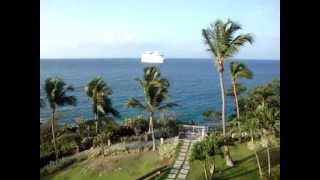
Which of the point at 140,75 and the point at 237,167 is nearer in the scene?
the point at 237,167

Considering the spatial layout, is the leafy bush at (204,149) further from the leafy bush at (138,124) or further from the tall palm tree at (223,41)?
the leafy bush at (138,124)

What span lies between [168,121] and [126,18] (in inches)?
32.7

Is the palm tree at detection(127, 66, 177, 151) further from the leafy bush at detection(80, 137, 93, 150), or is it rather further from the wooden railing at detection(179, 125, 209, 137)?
the leafy bush at detection(80, 137, 93, 150)

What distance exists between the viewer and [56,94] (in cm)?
292

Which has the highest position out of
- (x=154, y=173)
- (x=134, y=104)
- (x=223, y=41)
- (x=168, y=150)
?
(x=223, y=41)

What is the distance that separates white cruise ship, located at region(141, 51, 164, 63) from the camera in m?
2.92

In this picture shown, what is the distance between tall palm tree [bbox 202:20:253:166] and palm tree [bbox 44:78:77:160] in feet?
3.54

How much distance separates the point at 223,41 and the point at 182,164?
947mm

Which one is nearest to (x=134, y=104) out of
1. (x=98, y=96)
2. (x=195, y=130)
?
(x=98, y=96)

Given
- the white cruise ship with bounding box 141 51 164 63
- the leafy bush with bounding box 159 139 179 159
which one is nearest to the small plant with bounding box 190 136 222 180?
the leafy bush with bounding box 159 139 179 159

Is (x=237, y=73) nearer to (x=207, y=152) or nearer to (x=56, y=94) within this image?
(x=207, y=152)

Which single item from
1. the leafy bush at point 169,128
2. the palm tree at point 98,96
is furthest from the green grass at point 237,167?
the palm tree at point 98,96

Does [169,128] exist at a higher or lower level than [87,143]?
higher
